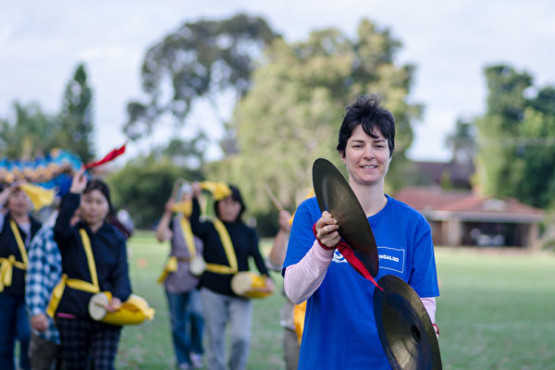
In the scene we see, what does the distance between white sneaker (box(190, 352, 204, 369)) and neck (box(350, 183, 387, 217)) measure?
6.09 metres

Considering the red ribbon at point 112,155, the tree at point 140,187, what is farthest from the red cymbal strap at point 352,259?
the tree at point 140,187

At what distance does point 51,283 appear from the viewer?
225 inches

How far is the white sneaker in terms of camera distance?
8.68 meters

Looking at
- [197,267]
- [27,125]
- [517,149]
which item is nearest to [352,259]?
[197,267]

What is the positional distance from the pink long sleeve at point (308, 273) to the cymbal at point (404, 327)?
0.72ft

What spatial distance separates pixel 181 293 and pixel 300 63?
38.7m

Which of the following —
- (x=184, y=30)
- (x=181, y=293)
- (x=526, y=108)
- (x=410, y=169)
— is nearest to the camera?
(x=181, y=293)

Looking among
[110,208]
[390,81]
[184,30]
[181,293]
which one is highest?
[184,30]

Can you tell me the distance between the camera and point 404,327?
2650 mm

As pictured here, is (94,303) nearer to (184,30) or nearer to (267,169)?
(267,169)

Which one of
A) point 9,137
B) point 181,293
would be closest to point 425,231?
point 181,293

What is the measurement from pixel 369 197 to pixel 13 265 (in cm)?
435

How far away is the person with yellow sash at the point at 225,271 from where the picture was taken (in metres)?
6.91

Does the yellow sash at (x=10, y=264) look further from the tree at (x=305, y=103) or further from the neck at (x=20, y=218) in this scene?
the tree at (x=305, y=103)
